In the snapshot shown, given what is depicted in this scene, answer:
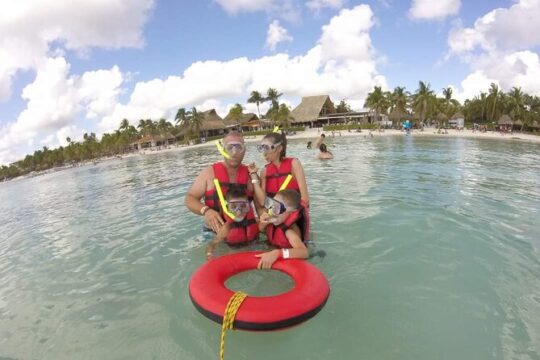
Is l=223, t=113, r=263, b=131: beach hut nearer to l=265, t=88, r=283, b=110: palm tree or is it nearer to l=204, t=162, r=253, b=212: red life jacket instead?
l=265, t=88, r=283, b=110: palm tree

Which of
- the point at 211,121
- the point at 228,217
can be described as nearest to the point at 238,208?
the point at 228,217

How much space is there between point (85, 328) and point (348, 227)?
184 inches

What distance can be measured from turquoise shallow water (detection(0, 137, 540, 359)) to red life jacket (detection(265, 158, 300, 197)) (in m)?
1.21

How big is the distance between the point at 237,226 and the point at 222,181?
0.69 meters

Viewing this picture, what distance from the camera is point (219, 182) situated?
16.5 feet

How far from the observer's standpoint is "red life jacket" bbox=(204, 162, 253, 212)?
5051 millimetres

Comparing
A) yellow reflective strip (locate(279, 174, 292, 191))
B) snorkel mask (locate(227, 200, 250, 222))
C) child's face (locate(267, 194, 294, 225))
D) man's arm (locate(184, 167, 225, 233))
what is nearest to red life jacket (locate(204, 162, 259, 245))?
man's arm (locate(184, 167, 225, 233))

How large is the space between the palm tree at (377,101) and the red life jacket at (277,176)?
6080cm

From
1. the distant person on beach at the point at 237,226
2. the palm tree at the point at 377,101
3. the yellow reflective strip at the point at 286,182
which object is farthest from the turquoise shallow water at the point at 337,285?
the palm tree at the point at 377,101

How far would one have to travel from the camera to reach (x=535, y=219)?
6.93 metres

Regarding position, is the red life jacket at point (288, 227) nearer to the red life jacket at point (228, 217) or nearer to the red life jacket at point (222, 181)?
the red life jacket at point (228, 217)

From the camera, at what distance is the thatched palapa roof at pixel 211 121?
74750 millimetres

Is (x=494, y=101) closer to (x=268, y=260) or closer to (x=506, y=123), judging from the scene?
(x=506, y=123)

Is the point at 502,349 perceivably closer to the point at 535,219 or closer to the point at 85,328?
the point at 85,328
